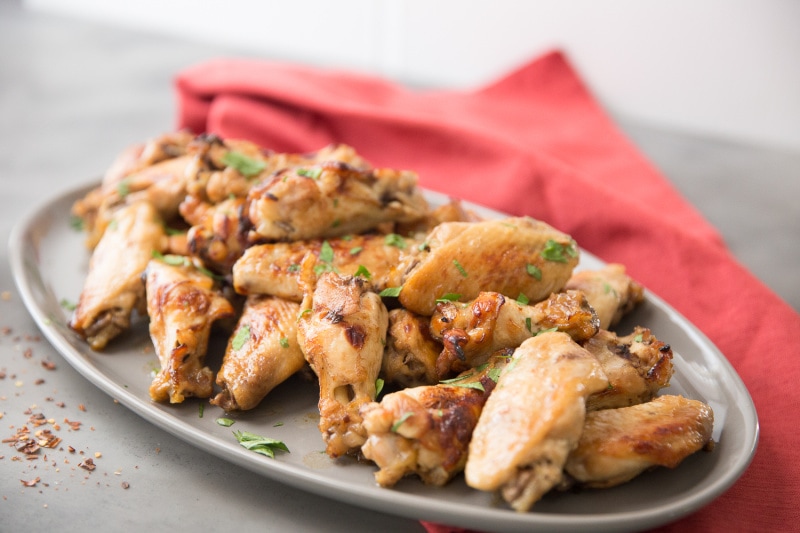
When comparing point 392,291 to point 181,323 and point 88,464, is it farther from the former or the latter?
point 88,464

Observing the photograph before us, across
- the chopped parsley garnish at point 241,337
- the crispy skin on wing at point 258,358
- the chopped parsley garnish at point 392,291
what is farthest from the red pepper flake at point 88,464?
the chopped parsley garnish at point 392,291

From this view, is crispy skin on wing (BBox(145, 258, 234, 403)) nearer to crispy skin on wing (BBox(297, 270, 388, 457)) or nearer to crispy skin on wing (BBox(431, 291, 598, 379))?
crispy skin on wing (BBox(297, 270, 388, 457))

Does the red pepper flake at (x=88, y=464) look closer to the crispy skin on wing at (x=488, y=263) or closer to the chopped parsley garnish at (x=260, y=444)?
the chopped parsley garnish at (x=260, y=444)

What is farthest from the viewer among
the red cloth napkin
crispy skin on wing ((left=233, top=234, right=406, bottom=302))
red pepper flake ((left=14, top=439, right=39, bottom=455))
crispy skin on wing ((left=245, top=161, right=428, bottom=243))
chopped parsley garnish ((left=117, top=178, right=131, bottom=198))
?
chopped parsley garnish ((left=117, top=178, right=131, bottom=198))

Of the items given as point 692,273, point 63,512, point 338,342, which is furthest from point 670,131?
point 63,512

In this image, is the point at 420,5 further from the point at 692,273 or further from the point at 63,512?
the point at 63,512

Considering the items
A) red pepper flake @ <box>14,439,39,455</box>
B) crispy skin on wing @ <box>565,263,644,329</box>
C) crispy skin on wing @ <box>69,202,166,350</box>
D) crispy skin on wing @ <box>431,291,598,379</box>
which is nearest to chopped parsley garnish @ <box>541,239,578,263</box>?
crispy skin on wing @ <box>565,263,644,329</box>

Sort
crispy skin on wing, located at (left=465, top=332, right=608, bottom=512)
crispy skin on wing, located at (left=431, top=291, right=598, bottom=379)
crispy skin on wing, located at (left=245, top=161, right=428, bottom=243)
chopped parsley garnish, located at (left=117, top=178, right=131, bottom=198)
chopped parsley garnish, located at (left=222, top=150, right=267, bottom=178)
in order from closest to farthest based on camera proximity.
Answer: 1. crispy skin on wing, located at (left=465, top=332, right=608, bottom=512)
2. crispy skin on wing, located at (left=431, top=291, right=598, bottom=379)
3. crispy skin on wing, located at (left=245, top=161, right=428, bottom=243)
4. chopped parsley garnish, located at (left=222, top=150, right=267, bottom=178)
5. chopped parsley garnish, located at (left=117, top=178, right=131, bottom=198)
